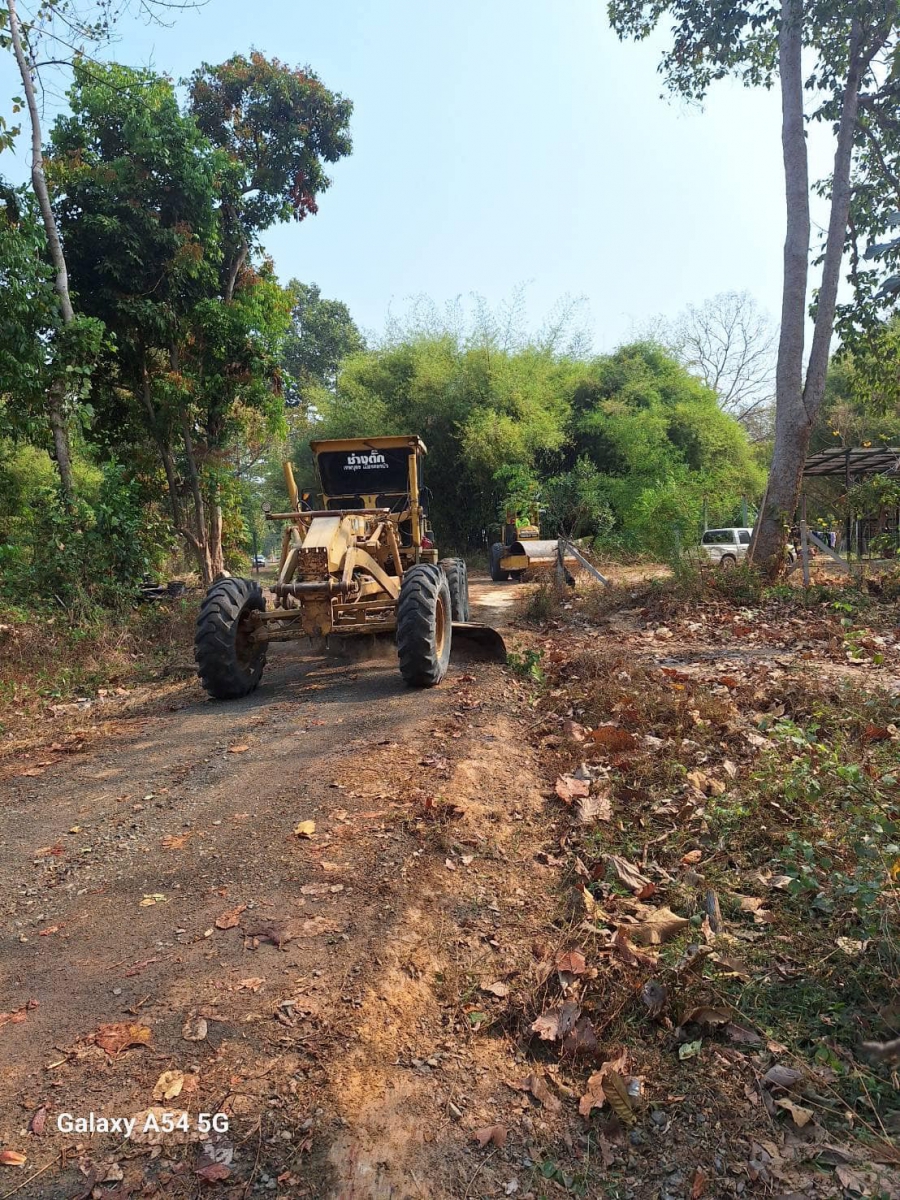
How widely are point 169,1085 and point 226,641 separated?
15.4 ft

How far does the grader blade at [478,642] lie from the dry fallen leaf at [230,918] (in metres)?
4.91

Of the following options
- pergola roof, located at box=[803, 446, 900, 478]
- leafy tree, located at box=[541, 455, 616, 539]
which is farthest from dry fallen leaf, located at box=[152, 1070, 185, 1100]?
leafy tree, located at box=[541, 455, 616, 539]

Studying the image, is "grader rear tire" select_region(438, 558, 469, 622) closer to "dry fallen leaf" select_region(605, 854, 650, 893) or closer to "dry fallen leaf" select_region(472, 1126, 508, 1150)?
"dry fallen leaf" select_region(605, 854, 650, 893)

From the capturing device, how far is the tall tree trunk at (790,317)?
37.0 ft

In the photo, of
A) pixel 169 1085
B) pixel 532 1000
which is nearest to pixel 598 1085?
pixel 532 1000

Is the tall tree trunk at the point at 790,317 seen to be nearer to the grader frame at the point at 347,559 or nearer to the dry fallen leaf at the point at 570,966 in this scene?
the grader frame at the point at 347,559

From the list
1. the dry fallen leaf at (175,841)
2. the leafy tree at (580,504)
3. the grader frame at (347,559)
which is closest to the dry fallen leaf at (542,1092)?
the dry fallen leaf at (175,841)

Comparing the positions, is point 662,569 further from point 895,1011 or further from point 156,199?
point 895,1011

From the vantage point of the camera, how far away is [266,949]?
2.69 meters

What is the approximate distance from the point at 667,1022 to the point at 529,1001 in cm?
43

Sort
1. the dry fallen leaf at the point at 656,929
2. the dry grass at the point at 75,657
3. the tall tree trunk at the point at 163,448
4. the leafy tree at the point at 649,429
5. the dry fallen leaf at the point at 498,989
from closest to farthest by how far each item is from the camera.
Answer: the dry fallen leaf at the point at 498,989
the dry fallen leaf at the point at 656,929
the dry grass at the point at 75,657
the tall tree trunk at the point at 163,448
the leafy tree at the point at 649,429

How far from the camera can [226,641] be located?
649 centimetres

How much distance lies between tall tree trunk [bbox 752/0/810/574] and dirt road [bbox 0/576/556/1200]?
330 inches

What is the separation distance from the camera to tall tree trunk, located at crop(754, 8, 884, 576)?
37.0ft
